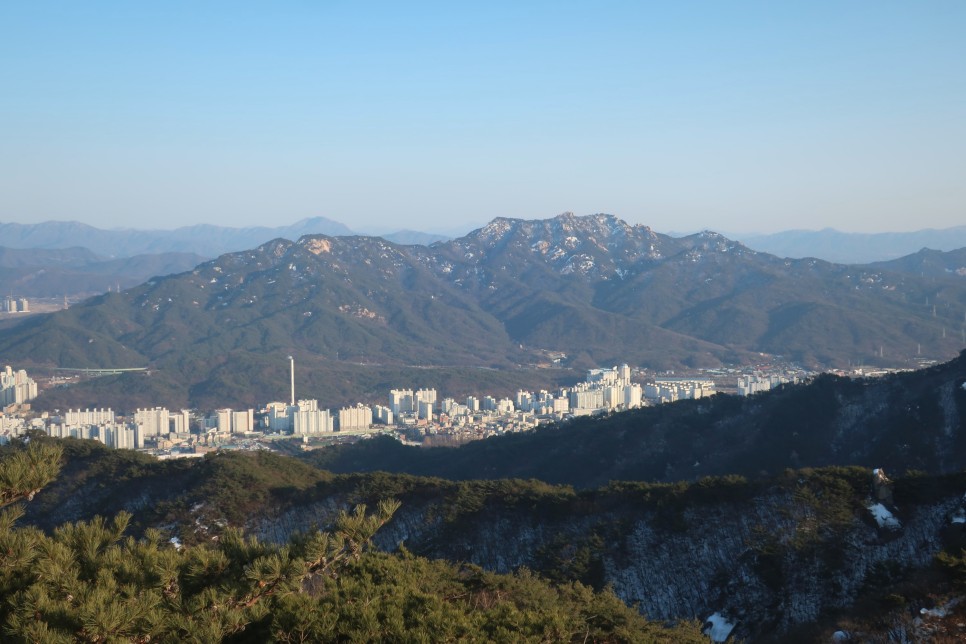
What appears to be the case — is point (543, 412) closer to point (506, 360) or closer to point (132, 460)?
point (506, 360)

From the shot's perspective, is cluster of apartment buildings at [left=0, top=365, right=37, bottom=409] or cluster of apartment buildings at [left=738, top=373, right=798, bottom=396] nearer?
cluster of apartment buildings at [left=738, top=373, right=798, bottom=396]

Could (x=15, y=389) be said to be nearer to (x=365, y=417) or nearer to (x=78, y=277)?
(x=365, y=417)

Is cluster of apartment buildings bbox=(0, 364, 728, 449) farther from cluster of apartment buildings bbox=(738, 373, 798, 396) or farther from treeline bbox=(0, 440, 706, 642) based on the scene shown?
treeline bbox=(0, 440, 706, 642)

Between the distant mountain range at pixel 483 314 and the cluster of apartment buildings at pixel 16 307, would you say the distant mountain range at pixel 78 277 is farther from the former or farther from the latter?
the distant mountain range at pixel 483 314

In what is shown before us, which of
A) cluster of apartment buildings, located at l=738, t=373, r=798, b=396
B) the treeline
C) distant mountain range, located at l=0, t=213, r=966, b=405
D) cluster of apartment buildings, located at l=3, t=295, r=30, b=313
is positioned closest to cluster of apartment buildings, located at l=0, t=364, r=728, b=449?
cluster of apartment buildings, located at l=738, t=373, r=798, b=396

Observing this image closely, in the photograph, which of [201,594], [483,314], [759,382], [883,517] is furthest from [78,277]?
[201,594]

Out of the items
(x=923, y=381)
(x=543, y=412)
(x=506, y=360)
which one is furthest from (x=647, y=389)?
(x=923, y=381)
